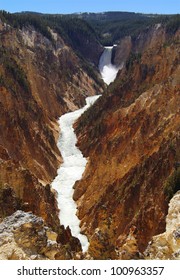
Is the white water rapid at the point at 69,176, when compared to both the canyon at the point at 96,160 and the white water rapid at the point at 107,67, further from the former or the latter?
the white water rapid at the point at 107,67

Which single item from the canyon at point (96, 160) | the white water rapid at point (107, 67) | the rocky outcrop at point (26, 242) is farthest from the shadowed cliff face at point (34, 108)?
the white water rapid at point (107, 67)

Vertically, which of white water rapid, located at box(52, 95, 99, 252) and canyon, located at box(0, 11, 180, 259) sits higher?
canyon, located at box(0, 11, 180, 259)

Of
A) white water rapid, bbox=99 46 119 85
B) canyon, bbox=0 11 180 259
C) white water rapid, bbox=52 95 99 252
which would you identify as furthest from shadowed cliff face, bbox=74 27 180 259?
white water rapid, bbox=99 46 119 85

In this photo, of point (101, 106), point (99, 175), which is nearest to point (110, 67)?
point (101, 106)

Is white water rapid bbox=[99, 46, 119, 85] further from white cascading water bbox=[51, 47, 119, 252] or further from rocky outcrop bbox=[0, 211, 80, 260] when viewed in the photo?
rocky outcrop bbox=[0, 211, 80, 260]

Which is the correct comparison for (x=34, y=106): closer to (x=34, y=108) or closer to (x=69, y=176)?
(x=34, y=108)

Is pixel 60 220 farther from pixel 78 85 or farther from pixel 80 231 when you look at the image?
pixel 78 85
